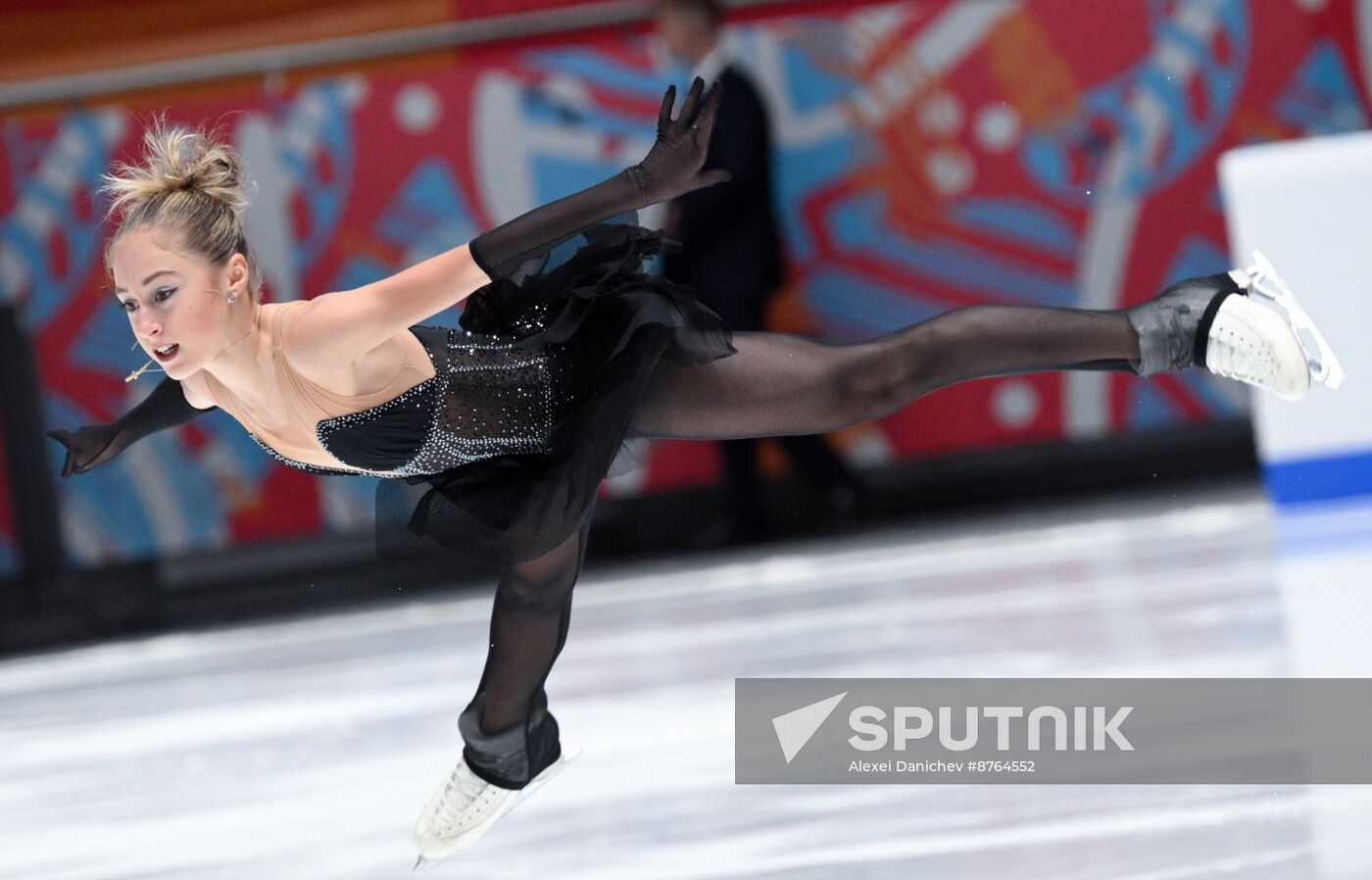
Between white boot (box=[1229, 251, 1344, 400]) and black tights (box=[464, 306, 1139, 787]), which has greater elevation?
white boot (box=[1229, 251, 1344, 400])

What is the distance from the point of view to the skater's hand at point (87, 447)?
261 centimetres

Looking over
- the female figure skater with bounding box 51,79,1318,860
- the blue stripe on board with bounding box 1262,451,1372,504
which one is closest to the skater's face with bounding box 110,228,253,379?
the female figure skater with bounding box 51,79,1318,860

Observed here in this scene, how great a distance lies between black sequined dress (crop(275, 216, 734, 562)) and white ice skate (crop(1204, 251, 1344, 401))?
0.83 meters

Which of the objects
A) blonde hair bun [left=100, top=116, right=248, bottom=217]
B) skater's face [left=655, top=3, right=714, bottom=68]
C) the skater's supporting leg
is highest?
skater's face [left=655, top=3, right=714, bottom=68]

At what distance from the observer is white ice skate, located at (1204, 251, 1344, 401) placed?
8.12ft

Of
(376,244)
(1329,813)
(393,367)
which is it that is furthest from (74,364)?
(1329,813)

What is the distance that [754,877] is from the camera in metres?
2.21

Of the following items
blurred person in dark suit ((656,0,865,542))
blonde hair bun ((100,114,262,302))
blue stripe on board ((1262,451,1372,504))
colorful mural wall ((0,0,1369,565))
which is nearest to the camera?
blonde hair bun ((100,114,262,302))

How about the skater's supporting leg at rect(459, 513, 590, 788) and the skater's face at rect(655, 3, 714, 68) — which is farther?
the skater's face at rect(655, 3, 714, 68)

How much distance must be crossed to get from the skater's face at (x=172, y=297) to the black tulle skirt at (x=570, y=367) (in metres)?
0.46

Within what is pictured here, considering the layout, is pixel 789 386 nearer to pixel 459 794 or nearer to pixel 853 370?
pixel 853 370

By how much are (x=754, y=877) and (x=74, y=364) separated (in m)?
4.49

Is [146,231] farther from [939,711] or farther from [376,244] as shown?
[376,244]

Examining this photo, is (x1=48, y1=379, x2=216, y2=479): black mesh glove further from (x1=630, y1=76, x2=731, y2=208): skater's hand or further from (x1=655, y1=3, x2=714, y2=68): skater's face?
(x1=655, y1=3, x2=714, y2=68): skater's face
